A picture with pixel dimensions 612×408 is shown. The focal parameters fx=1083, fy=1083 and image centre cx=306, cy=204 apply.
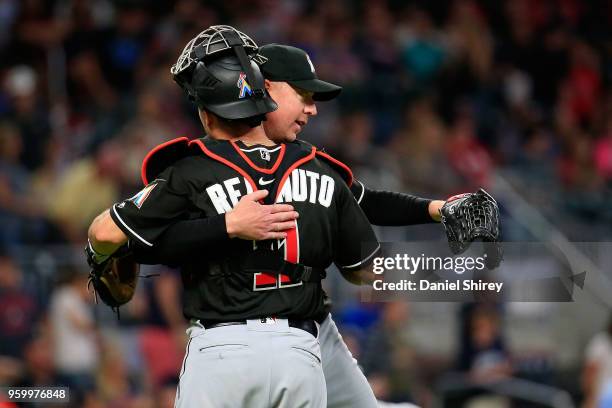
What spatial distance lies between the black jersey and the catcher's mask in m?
0.12

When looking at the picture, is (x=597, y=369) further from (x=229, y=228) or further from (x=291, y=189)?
(x=229, y=228)

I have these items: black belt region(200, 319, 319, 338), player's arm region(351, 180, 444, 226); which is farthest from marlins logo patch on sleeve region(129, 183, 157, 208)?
player's arm region(351, 180, 444, 226)

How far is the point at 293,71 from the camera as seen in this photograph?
3.91 m

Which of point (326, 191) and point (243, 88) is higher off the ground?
point (243, 88)

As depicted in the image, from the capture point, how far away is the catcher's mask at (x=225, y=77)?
3.61 meters

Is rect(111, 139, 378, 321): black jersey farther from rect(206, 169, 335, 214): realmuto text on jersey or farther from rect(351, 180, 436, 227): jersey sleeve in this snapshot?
rect(351, 180, 436, 227): jersey sleeve

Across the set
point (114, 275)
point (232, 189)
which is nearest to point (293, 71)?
point (232, 189)

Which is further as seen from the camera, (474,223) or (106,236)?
(474,223)

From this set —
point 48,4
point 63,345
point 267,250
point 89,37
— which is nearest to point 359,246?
point 267,250

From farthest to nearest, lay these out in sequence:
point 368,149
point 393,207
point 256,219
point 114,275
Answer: point 368,149 → point 393,207 → point 114,275 → point 256,219

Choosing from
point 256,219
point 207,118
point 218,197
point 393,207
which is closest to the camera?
point 256,219

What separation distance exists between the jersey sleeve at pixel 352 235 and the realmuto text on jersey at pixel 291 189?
9 cm

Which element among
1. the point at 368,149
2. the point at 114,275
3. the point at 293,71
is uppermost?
the point at 368,149

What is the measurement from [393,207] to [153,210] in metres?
1.03
